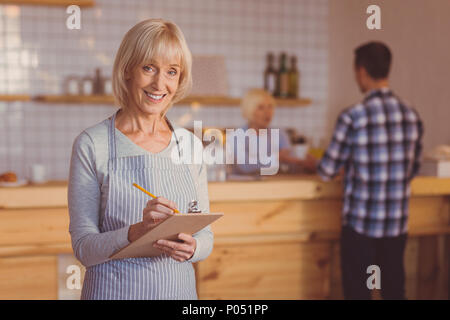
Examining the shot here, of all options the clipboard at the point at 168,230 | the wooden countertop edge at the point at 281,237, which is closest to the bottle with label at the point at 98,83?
the wooden countertop edge at the point at 281,237

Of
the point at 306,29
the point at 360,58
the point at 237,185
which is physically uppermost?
the point at 306,29

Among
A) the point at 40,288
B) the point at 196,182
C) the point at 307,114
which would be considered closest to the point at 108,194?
the point at 196,182

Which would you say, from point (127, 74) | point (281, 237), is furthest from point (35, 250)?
point (127, 74)

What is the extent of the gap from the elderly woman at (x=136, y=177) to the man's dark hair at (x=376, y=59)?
960 millimetres

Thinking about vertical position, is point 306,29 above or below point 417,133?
above

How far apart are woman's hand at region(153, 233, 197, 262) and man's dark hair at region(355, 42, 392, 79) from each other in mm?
1116

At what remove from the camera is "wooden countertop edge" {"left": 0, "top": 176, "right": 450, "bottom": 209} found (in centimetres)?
171

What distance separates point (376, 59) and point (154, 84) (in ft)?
3.49

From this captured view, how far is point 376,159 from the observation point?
1672mm

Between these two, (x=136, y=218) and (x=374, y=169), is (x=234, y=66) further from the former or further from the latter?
(x=136, y=218)

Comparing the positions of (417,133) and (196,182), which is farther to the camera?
(417,133)

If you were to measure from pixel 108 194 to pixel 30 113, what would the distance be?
223 centimetres

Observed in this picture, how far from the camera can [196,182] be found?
100cm

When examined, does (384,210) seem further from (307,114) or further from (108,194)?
(307,114)
